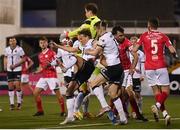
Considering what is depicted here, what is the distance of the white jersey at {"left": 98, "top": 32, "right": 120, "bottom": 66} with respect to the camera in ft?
42.3

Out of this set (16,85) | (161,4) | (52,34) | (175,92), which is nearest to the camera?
(16,85)

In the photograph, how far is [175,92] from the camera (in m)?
29.1

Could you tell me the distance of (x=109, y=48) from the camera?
42.8 feet

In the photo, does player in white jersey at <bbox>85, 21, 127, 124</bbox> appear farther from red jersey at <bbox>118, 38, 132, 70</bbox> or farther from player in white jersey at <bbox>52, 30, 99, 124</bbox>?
red jersey at <bbox>118, 38, 132, 70</bbox>

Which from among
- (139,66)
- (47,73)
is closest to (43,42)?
(47,73)

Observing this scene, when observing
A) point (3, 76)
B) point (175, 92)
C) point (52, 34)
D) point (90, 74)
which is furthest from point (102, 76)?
point (52, 34)

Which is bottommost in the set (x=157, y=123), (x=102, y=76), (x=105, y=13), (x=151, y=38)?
(x=157, y=123)

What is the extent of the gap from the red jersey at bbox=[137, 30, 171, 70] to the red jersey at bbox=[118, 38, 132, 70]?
Result: 1.37m

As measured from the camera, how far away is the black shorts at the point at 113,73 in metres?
13.1

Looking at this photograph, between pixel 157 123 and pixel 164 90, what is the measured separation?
759 millimetres

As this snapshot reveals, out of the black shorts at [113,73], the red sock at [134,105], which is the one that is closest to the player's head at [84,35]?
the black shorts at [113,73]

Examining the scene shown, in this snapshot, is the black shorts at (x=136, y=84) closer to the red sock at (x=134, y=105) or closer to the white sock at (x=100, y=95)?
the red sock at (x=134, y=105)

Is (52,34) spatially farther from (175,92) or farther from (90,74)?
(90,74)

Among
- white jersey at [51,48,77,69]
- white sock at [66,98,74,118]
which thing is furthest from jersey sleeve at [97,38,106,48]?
white jersey at [51,48,77,69]
